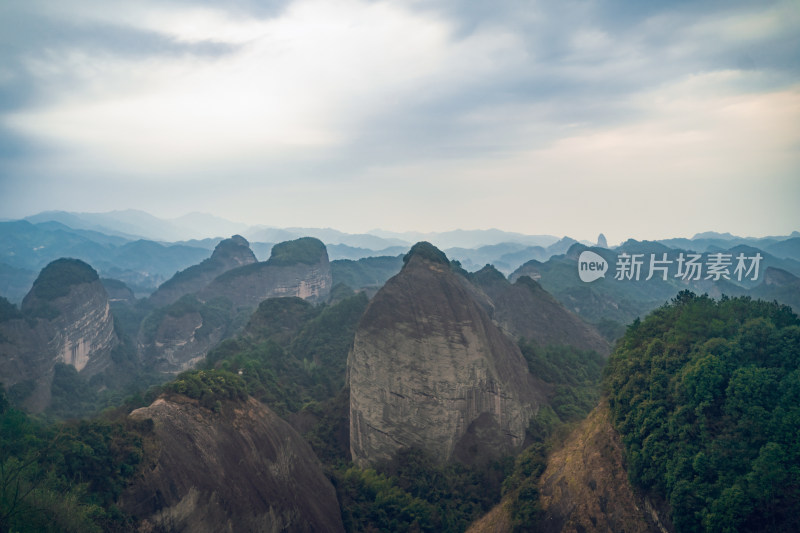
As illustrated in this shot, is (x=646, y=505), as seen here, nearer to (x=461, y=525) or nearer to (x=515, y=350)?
(x=461, y=525)

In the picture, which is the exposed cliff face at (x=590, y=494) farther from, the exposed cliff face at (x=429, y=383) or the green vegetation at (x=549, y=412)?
the exposed cliff face at (x=429, y=383)

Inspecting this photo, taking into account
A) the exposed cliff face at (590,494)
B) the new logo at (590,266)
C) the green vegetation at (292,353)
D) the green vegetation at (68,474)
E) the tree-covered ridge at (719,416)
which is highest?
the new logo at (590,266)

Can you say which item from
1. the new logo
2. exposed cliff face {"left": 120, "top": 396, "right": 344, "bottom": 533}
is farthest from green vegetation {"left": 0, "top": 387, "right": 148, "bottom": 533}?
the new logo

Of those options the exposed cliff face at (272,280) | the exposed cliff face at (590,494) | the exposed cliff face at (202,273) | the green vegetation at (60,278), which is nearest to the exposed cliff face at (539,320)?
the exposed cliff face at (590,494)

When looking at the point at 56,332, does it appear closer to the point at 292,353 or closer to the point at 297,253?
the point at 292,353

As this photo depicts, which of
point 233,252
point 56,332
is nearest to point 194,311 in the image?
point 56,332

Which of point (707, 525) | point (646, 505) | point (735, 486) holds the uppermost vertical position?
point (735, 486)

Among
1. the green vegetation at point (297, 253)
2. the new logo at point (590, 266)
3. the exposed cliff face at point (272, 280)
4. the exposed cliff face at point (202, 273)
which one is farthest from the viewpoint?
the exposed cliff face at point (202, 273)

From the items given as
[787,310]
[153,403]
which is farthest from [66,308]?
[787,310]
